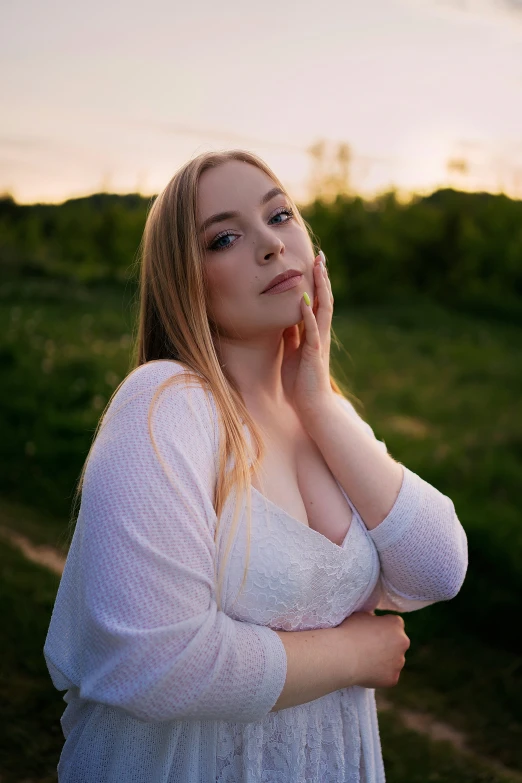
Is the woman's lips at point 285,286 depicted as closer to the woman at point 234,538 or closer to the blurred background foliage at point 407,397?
the woman at point 234,538

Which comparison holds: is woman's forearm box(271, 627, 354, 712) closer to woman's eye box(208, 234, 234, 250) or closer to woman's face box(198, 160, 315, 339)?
woman's face box(198, 160, 315, 339)

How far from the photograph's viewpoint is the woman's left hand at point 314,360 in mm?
1945

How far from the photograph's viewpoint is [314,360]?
200cm

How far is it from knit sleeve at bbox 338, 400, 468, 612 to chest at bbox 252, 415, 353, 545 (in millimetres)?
103

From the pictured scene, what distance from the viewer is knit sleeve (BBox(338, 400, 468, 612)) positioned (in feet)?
5.90

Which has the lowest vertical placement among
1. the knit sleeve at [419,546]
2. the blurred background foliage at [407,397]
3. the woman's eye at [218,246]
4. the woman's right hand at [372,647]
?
the blurred background foliage at [407,397]

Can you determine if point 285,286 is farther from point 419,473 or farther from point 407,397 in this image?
point 407,397

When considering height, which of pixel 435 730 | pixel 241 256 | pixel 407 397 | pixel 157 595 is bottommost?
pixel 407 397

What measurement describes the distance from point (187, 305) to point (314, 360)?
1.29ft

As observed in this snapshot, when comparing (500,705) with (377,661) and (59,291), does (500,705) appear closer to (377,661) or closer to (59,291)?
(377,661)

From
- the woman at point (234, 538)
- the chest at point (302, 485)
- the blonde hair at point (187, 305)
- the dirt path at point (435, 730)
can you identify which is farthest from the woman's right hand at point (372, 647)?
the dirt path at point (435, 730)

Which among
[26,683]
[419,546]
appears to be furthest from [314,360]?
[26,683]

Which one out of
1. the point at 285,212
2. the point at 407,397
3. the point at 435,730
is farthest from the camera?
the point at 407,397

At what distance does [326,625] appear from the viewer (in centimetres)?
178
